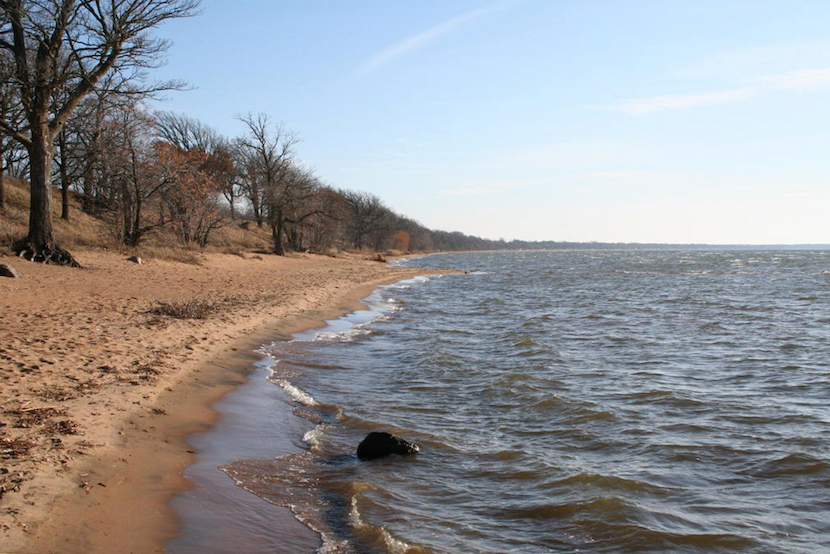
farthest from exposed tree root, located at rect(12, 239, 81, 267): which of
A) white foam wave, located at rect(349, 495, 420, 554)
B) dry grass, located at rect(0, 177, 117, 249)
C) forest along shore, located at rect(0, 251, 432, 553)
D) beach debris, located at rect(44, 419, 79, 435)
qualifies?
white foam wave, located at rect(349, 495, 420, 554)

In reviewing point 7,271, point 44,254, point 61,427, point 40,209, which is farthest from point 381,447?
point 40,209

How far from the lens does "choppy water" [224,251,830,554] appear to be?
221 inches

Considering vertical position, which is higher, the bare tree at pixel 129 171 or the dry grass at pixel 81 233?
the bare tree at pixel 129 171

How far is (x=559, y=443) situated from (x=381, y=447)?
2.52 meters

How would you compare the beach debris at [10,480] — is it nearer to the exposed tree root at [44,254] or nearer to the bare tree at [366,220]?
the exposed tree root at [44,254]

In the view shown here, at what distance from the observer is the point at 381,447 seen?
729 centimetres

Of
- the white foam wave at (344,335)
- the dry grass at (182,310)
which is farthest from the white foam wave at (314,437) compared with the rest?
the white foam wave at (344,335)

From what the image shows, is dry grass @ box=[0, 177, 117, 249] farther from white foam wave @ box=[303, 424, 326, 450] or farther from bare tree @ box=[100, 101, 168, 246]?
white foam wave @ box=[303, 424, 326, 450]

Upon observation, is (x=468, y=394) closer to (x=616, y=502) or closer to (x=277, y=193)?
(x=616, y=502)

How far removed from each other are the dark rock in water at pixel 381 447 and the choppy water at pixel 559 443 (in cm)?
13

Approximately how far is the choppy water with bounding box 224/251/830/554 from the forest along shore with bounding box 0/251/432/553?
109 cm

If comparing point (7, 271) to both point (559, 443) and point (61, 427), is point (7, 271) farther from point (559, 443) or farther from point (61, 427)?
point (559, 443)

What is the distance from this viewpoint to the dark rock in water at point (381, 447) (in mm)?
7250

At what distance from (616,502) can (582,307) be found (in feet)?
69.9
